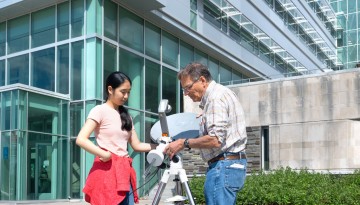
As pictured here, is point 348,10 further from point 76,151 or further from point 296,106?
point 76,151

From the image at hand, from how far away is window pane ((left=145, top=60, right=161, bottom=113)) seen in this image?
18.5 m

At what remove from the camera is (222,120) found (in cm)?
334

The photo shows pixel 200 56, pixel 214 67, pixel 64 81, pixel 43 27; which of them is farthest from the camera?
pixel 214 67

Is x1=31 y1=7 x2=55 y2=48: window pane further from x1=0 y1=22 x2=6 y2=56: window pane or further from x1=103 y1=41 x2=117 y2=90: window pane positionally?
x1=103 y1=41 x2=117 y2=90: window pane

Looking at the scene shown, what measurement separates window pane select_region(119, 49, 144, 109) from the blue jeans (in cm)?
1406

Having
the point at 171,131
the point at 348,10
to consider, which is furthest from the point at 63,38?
the point at 348,10

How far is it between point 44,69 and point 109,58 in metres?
2.13

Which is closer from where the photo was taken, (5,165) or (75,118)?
(5,165)

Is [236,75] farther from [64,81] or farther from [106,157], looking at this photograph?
[106,157]

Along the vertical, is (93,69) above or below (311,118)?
above

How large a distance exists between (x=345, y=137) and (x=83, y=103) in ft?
25.0

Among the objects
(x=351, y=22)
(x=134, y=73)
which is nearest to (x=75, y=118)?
(x=134, y=73)

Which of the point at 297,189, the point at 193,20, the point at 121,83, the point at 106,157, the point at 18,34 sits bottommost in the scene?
the point at 297,189

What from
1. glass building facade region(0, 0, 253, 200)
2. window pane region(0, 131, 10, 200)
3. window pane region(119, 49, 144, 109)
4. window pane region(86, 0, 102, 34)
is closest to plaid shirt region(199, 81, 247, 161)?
glass building facade region(0, 0, 253, 200)
